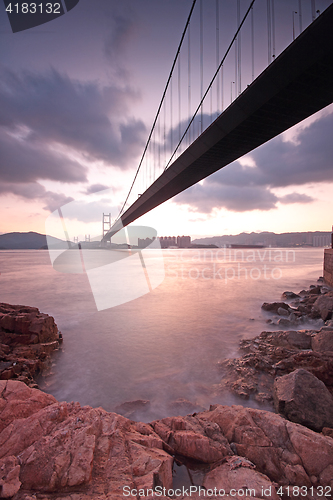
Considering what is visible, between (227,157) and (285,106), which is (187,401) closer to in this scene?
(285,106)

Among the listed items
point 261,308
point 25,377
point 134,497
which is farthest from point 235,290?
point 134,497

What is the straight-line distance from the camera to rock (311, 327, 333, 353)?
12.9 feet

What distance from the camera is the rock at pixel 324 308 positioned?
20.8ft

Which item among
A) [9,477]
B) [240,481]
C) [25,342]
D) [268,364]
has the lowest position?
[268,364]

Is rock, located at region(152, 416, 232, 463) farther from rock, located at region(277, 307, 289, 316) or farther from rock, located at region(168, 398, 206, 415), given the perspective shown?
rock, located at region(277, 307, 289, 316)

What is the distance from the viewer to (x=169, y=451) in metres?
1.97

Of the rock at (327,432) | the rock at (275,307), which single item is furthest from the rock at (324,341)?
the rock at (275,307)

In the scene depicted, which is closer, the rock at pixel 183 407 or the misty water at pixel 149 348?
the rock at pixel 183 407

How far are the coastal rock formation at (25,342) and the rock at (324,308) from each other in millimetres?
7428

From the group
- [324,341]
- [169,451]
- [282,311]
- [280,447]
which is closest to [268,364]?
[324,341]

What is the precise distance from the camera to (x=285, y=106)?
21.5ft

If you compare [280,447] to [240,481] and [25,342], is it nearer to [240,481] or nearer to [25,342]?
[240,481]

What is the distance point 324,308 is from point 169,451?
6.64 m

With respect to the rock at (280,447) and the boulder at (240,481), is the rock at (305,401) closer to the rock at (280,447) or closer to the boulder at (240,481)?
the rock at (280,447)
